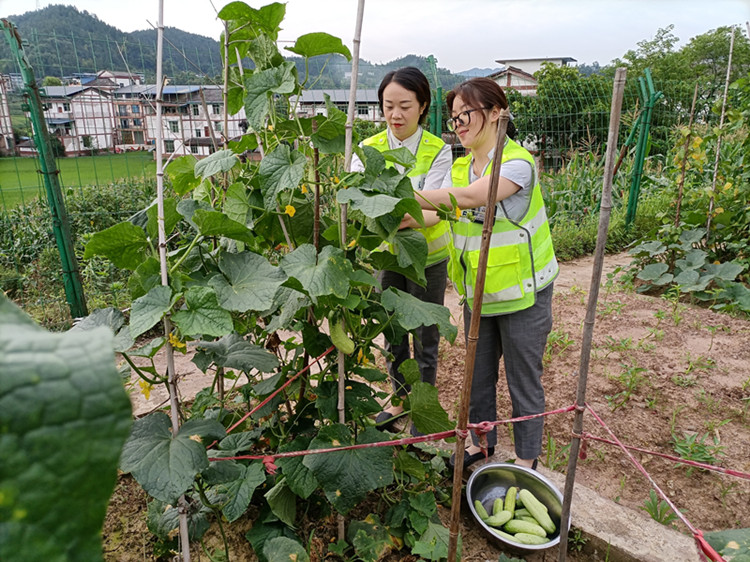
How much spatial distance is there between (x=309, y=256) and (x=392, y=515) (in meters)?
0.99

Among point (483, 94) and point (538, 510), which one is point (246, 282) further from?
point (538, 510)

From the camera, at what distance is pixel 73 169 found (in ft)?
17.8

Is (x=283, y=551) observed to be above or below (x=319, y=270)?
below

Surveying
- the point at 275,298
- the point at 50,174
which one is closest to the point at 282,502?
the point at 275,298

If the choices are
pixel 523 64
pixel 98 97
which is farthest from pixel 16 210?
pixel 523 64

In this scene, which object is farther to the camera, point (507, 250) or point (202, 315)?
point (507, 250)

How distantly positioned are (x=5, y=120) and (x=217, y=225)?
3804 mm

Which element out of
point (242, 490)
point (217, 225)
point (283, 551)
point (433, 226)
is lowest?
point (283, 551)

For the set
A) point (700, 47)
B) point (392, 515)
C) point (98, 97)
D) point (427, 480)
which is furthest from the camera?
point (700, 47)

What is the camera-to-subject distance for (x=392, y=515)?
1.77 metres

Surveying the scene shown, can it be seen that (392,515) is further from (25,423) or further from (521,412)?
(25,423)

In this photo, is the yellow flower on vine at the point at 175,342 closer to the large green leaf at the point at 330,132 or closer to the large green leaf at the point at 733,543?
the large green leaf at the point at 330,132

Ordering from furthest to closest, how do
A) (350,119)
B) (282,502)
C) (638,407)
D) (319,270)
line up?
(638,407) → (282,502) → (350,119) → (319,270)

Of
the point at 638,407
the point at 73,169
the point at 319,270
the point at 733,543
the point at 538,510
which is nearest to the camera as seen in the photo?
the point at 733,543
